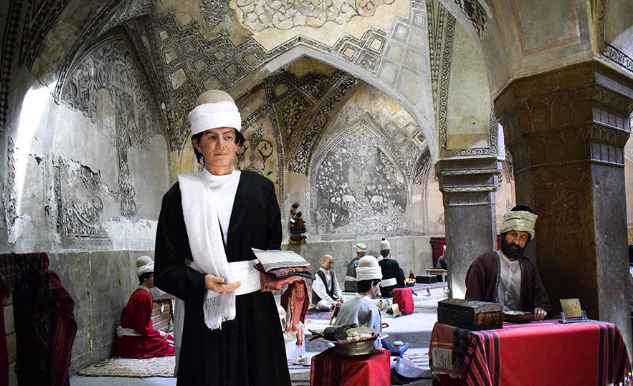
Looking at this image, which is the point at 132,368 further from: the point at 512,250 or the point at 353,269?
the point at 353,269

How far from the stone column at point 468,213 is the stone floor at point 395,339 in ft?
3.31

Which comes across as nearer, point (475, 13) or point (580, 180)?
point (580, 180)

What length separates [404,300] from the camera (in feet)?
28.5

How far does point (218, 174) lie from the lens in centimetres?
221

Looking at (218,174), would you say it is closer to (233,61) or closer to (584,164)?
(584,164)

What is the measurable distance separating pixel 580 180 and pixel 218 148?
2.93 m

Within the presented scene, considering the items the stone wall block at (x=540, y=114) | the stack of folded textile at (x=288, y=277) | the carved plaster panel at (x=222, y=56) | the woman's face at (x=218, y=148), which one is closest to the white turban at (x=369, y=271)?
the stone wall block at (x=540, y=114)

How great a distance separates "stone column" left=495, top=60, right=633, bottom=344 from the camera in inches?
148

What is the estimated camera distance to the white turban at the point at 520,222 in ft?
12.1

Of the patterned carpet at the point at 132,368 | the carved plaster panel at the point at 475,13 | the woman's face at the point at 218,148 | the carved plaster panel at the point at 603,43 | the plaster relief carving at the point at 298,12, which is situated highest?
the plaster relief carving at the point at 298,12

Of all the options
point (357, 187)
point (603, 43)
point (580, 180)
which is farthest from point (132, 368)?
point (357, 187)

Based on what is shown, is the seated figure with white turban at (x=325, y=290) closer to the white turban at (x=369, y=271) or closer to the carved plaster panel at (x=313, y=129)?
the carved plaster panel at (x=313, y=129)

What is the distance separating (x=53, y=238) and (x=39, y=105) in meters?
1.46

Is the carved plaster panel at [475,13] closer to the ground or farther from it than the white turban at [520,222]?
farther from it
